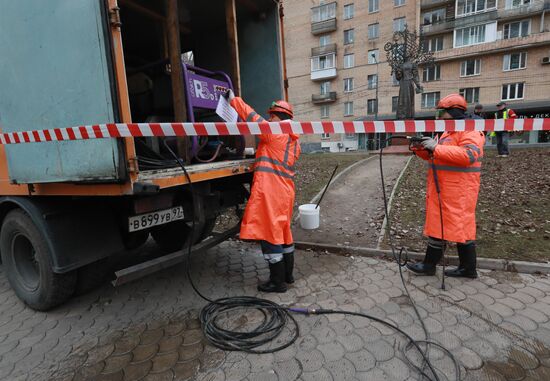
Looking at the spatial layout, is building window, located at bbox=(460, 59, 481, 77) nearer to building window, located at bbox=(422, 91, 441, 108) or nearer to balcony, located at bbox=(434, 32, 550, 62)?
balcony, located at bbox=(434, 32, 550, 62)

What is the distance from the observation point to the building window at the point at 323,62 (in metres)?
33.3

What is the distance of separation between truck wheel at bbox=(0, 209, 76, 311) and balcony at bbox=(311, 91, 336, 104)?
33.2m

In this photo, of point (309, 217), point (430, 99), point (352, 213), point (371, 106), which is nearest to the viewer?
point (309, 217)

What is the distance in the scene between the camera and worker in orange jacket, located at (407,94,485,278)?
9.72ft

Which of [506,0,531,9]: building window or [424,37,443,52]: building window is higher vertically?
[506,0,531,9]: building window

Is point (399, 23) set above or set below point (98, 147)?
above

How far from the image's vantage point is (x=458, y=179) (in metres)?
3.06

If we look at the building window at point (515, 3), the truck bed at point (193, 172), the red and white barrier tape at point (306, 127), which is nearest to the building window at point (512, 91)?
the building window at point (515, 3)

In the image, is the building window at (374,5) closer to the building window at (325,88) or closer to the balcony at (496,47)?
the balcony at (496,47)

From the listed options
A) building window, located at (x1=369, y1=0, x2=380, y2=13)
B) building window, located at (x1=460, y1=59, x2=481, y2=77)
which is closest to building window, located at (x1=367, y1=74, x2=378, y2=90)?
building window, located at (x1=369, y1=0, x2=380, y2=13)

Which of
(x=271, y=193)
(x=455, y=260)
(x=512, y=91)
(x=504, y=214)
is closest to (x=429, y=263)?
(x=455, y=260)

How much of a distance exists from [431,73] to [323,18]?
488 inches

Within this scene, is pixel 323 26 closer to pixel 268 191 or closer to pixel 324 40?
pixel 324 40

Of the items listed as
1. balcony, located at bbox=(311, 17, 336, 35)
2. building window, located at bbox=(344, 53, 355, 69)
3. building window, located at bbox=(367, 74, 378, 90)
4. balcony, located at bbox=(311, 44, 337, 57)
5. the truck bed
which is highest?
balcony, located at bbox=(311, 17, 336, 35)
